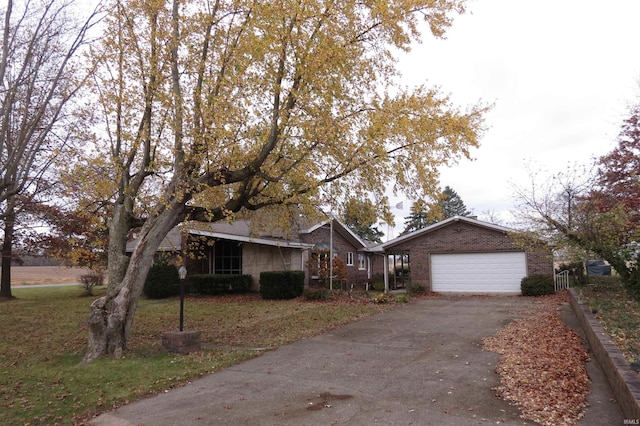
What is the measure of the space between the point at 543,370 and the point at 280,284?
43.7 feet

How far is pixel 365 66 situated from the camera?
34.1 feet

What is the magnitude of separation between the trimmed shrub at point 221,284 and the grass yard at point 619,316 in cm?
1412

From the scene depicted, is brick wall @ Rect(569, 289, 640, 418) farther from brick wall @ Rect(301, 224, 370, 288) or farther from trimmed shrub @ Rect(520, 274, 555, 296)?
brick wall @ Rect(301, 224, 370, 288)

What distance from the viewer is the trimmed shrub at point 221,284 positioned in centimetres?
2144

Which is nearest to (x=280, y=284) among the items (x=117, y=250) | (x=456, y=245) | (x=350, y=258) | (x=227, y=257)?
(x=227, y=257)

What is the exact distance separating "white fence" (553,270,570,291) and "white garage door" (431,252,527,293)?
122 centimetres

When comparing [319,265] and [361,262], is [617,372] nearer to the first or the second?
[319,265]

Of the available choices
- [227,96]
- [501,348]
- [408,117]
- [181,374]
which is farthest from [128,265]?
[501,348]

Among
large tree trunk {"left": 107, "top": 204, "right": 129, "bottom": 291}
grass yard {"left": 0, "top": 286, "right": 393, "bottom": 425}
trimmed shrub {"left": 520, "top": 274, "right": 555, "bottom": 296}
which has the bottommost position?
grass yard {"left": 0, "top": 286, "right": 393, "bottom": 425}

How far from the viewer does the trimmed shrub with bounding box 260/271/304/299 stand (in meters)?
19.2

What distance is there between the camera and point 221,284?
21.4 m

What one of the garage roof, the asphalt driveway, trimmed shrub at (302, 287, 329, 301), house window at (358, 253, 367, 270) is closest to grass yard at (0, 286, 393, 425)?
trimmed shrub at (302, 287, 329, 301)

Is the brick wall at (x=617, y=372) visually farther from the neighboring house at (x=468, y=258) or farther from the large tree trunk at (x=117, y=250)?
the neighboring house at (x=468, y=258)

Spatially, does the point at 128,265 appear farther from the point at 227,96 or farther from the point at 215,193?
the point at 227,96
